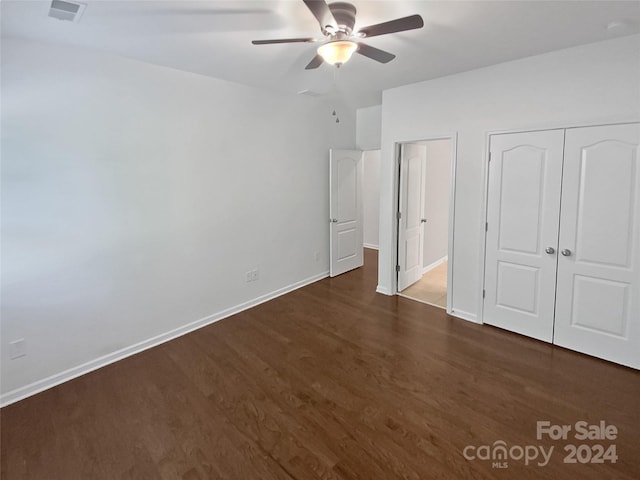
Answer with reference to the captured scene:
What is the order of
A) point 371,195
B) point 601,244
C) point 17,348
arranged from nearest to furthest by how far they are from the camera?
point 17,348 → point 601,244 → point 371,195

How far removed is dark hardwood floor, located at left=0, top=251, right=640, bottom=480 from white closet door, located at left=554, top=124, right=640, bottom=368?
0.87ft

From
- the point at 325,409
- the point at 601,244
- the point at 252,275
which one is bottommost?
the point at 325,409

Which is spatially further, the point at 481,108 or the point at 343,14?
the point at 481,108

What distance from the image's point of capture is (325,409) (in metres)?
2.38

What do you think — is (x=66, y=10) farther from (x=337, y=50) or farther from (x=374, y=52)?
(x=374, y=52)

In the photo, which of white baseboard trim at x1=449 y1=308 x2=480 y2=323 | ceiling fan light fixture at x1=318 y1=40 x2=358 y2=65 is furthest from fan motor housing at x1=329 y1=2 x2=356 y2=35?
white baseboard trim at x1=449 y1=308 x2=480 y2=323

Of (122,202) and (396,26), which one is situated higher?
(396,26)

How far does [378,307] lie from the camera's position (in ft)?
13.7

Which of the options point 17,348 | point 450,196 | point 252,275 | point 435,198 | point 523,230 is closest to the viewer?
point 17,348

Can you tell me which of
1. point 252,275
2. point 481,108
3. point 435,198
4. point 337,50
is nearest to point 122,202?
point 252,275

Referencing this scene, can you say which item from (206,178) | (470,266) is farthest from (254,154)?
(470,266)

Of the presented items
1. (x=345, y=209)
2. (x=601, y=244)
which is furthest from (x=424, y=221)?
(x=601, y=244)

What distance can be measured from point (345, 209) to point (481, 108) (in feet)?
8.33

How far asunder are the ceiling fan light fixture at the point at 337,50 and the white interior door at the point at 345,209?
2866 millimetres
